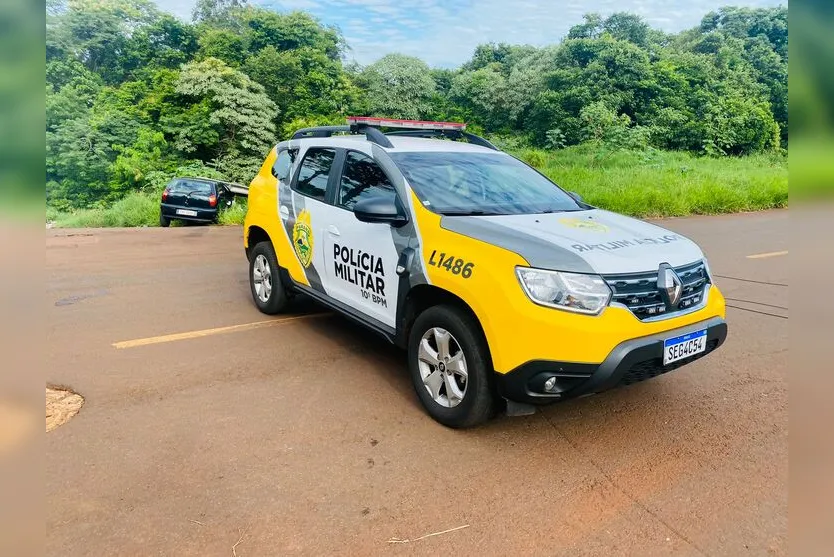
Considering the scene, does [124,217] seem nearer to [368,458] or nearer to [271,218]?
[271,218]

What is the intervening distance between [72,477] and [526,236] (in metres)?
2.77

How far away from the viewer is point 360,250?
4.22 meters

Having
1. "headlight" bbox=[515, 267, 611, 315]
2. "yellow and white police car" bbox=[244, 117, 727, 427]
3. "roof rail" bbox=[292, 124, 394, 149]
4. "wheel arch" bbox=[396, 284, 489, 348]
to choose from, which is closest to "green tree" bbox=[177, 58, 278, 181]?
"roof rail" bbox=[292, 124, 394, 149]

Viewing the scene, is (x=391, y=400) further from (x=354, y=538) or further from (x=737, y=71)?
(x=737, y=71)

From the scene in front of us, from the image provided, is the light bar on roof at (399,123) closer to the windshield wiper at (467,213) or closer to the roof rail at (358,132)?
the roof rail at (358,132)

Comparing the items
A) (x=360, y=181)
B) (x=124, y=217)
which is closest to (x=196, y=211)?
(x=124, y=217)

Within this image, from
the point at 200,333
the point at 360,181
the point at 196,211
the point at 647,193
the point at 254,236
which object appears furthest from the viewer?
the point at 647,193

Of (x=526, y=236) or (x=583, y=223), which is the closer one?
(x=526, y=236)

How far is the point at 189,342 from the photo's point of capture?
199 inches

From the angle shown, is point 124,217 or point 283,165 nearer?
point 283,165

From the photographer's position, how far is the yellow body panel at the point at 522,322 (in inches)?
117

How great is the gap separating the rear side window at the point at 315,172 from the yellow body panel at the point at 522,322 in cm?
190

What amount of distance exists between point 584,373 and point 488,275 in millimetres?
726
